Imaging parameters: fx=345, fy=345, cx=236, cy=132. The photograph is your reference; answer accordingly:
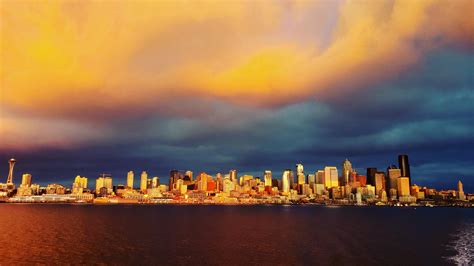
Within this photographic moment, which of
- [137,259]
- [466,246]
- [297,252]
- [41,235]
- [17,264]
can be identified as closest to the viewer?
[17,264]

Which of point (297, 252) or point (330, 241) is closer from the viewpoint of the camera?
point (297, 252)

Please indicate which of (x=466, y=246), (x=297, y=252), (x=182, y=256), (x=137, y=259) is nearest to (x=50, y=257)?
(x=137, y=259)

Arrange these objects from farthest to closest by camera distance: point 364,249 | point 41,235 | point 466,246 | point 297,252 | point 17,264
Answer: point 41,235, point 466,246, point 364,249, point 297,252, point 17,264

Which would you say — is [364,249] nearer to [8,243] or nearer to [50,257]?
[50,257]

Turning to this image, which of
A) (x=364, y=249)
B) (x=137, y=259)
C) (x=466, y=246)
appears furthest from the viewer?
(x=466, y=246)

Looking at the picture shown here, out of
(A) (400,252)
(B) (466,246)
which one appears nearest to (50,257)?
(A) (400,252)

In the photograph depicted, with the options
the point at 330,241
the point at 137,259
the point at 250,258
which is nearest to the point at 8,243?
the point at 137,259

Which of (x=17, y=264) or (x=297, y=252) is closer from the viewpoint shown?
(x=17, y=264)

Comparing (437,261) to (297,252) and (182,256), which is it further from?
(182,256)

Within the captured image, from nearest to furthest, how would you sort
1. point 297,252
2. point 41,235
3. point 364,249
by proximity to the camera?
point 297,252 → point 364,249 → point 41,235
